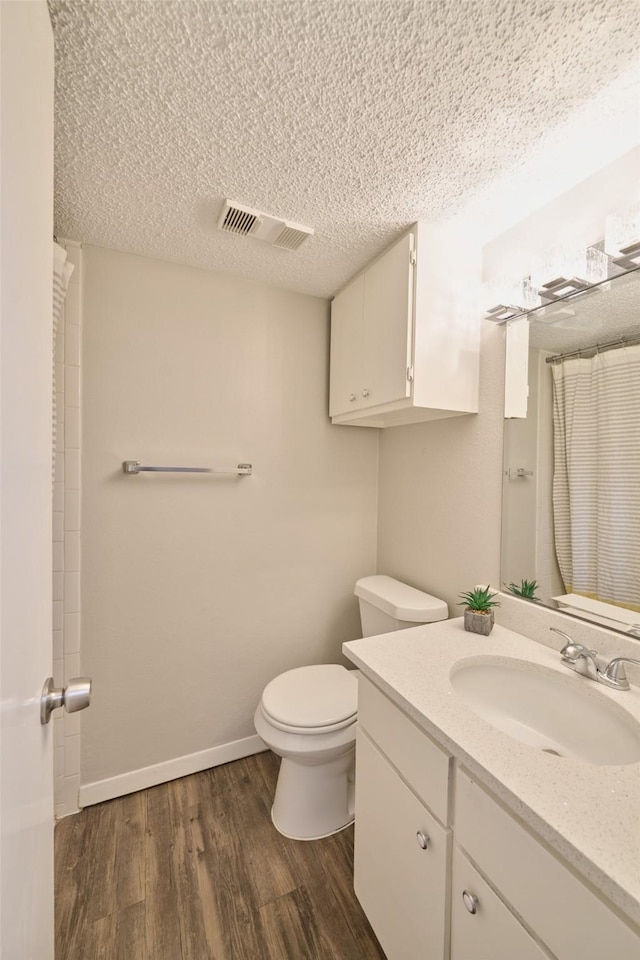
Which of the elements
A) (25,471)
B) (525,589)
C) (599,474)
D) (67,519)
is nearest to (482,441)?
(599,474)

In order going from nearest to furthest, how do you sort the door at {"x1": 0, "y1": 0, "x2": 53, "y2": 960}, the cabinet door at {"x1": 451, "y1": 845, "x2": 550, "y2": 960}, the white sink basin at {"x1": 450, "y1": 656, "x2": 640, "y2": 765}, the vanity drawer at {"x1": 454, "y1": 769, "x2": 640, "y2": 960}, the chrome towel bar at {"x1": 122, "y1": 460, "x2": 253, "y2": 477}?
the door at {"x1": 0, "y1": 0, "x2": 53, "y2": 960}, the vanity drawer at {"x1": 454, "y1": 769, "x2": 640, "y2": 960}, the cabinet door at {"x1": 451, "y1": 845, "x2": 550, "y2": 960}, the white sink basin at {"x1": 450, "y1": 656, "x2": 640, "y2": 765}, the chrome towel bar at {"x1": 122, "y1": 460, "x2": 253, "y2": 477}

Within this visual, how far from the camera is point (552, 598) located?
3.83 feet

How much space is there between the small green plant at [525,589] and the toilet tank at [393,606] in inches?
12.2

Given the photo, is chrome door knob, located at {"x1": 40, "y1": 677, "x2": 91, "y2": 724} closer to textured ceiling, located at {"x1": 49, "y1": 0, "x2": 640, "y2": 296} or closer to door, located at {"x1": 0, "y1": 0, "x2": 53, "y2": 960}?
door, located at {"x1": 0, "y1": 0, "x2": 53, "y2": 960}

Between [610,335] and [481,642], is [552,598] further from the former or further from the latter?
[610,335]

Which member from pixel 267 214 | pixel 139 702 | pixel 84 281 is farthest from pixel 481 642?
pixel 84 281

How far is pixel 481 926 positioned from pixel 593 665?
59cm

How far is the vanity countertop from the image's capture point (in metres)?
0.52

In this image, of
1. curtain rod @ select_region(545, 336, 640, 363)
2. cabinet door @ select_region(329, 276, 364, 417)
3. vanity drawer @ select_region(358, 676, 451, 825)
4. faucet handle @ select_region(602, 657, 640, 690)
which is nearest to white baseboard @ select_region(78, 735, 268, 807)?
vanity drawer @ select_region(358, 676, 451, 825)

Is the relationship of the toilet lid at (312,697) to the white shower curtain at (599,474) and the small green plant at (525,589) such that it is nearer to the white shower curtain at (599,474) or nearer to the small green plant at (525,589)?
the small green plant at (525,589)

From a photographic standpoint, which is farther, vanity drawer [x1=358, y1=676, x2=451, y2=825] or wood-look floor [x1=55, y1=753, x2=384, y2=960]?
wood-look floor [x1=55, y1=753, x2=384, y2=960]

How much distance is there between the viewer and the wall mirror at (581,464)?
0.98m

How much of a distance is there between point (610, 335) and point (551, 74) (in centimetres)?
60

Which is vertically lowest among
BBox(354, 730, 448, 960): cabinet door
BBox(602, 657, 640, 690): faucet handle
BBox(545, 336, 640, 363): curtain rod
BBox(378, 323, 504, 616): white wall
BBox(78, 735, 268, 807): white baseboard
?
BBox(78, 735, 268, 807): white baseboard
